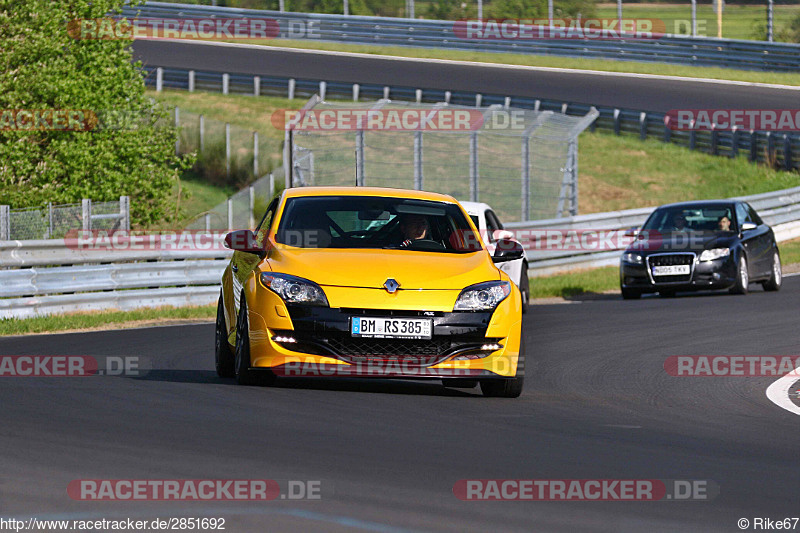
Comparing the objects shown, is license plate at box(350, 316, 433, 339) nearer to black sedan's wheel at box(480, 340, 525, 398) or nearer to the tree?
black sedan's wheel at box(480, 340, 525, 398)

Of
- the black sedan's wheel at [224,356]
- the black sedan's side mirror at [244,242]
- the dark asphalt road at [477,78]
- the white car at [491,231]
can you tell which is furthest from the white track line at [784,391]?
the dark asphalt road at [477,78]

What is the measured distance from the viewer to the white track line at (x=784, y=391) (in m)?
9.73

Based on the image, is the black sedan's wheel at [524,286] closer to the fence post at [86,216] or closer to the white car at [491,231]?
the white car at [491,231]

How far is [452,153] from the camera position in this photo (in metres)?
29.2

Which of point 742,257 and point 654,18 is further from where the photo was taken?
point 654,18

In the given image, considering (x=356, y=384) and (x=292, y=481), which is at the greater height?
(x=292, y=481)

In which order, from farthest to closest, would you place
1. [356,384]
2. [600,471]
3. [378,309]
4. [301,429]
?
[356,384]
[378,309]
[301,429]
[600,471]

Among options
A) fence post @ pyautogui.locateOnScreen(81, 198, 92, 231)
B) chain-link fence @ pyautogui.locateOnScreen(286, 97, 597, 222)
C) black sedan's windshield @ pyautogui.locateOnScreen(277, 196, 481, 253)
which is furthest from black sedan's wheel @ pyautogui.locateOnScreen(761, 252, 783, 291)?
black sedan's windshield @ pyautogui.locateOnScreen(277, 196, 481, 253)

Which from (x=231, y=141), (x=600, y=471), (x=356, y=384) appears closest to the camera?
(x=600, y=471)

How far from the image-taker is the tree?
1054 inches

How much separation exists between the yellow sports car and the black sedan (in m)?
11.2

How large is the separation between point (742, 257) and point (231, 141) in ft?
62.0

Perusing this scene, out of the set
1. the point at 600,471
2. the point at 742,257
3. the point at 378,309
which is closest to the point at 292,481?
the point at 600,471

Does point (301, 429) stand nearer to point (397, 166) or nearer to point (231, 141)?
point (397, 166)
